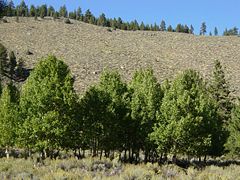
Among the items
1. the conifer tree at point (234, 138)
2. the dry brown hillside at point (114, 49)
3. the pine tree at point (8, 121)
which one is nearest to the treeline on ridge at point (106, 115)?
the pine tree at point (8, 121)

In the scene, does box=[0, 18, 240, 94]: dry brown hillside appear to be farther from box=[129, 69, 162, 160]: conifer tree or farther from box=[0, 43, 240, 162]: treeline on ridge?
box=[129, 69, 162, 160]: conifer tree

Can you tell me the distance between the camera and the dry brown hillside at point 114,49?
103938 millimetres

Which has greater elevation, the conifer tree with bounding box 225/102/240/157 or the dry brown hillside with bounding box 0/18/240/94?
the dry brown hillside with bounding box 0/18/240/94

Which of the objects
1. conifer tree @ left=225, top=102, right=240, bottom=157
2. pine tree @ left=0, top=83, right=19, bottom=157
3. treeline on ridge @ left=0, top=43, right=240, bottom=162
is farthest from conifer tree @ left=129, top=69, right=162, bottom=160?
conifer tree @ left=225, top=102, right=240, bottom=157

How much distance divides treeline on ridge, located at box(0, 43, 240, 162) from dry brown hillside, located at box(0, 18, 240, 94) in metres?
46.3

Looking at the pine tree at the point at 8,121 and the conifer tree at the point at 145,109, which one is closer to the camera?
the conifer tree at the point at 145,109

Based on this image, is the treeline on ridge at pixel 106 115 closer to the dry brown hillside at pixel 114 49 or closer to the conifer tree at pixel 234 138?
the conifer tree at pixel 234 138

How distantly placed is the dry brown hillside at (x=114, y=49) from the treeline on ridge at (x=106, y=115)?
46.3 meters

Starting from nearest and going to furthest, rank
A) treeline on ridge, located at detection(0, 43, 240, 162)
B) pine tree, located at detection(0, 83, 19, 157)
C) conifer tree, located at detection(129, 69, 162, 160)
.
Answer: treeline on ridge, located at detection(0, 43, 240, 162)
conifer tree, located at detection(129, 69, 162, 160)
pine tree, located at detection(0, 83, 19, 157)

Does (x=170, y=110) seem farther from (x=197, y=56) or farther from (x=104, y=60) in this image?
(x=197, y=56)

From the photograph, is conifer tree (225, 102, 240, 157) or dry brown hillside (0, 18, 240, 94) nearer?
conifer tree (225, 102, 240, 157)

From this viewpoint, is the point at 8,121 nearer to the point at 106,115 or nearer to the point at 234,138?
the point at 106,115

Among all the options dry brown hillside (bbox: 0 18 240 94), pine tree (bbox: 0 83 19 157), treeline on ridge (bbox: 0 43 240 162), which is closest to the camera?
treeline on ridge (bbox: 0 43 240 162)

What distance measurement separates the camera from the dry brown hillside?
104 metres
